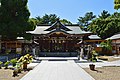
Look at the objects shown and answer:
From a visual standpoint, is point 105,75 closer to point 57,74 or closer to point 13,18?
point 57,74

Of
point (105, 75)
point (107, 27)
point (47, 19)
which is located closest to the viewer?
point (105, 75)

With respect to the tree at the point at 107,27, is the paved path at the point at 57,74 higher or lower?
lower

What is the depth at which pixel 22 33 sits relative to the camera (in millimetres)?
27969

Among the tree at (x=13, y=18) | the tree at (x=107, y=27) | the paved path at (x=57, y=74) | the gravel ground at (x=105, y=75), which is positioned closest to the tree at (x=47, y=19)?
the tree at (x=107, y=27)

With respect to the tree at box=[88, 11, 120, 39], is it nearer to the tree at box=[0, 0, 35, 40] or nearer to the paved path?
the tree at box=[0, 0, 35, 40]

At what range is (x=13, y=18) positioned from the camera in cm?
2808

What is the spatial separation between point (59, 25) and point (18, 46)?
339 inches

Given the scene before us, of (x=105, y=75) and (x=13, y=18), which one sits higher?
(x=13, y=18)

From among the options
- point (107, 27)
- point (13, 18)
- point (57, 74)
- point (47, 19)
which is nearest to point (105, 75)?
point (57, 74)

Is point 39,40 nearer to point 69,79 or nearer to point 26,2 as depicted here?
point 26,2

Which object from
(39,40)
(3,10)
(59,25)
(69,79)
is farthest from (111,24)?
(69,79)

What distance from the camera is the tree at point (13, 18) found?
2628 centimetres

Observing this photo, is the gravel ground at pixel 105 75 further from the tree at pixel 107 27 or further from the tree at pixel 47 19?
the tree at pixel 47 19

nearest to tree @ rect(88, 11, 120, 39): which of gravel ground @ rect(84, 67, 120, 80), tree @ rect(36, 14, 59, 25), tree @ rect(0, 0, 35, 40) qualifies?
tree @ rect(36, 14, 59, 25)
